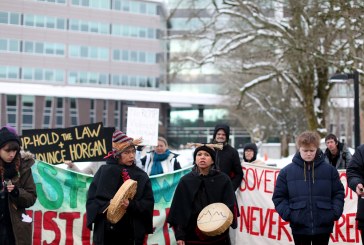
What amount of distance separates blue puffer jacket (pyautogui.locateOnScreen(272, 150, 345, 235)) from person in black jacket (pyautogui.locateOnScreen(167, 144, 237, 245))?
1.75 feet

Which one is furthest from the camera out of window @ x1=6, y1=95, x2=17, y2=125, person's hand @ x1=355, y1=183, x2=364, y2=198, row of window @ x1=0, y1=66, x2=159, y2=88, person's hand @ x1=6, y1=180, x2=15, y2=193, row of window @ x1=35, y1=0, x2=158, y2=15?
row of window @ x1=35, y1=0, x2=158, y2=15

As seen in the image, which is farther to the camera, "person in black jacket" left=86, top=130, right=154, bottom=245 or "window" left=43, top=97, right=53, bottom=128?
"window" left=43, top=97, right=53, bottom=128

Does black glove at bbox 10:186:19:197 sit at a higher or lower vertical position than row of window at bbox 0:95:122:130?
lower

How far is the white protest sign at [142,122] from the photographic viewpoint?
926cm

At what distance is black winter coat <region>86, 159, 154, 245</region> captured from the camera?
5449 millimetres

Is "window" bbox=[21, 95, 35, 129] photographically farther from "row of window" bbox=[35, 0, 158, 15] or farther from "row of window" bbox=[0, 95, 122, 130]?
"row of window" bbox=[35, 0, 158, 15]

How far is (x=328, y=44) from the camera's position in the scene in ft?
69.8

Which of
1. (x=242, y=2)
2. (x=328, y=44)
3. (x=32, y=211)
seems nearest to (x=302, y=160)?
(x=32, y=211)

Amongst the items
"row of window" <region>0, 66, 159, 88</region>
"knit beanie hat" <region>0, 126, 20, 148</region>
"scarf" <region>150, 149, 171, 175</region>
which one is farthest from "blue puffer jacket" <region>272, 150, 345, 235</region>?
"row of window" <region>0, 66, 159, 88</region>

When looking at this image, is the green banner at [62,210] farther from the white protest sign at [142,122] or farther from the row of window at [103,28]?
the row of window at [103,28]

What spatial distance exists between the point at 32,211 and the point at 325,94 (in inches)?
778

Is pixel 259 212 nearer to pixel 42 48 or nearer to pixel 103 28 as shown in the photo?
pixel 42 48

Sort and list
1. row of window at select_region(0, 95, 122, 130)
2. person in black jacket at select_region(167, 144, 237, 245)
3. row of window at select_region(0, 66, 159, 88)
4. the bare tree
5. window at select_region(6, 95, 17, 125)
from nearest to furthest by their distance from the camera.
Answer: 1. person in black jacket at select_region(167, 144, 237, 245)
2. the bare tree
3. window at select_region(6, 95, 17, 125)
4. row of window at select_region(0, 95, 122, 130)
5. row of window at select_region(0, 66, 159, 88)

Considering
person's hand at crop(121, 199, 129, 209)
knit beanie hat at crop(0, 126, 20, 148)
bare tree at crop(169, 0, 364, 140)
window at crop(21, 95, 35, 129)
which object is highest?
bare tree at crop(169, 0, 364, 140)
